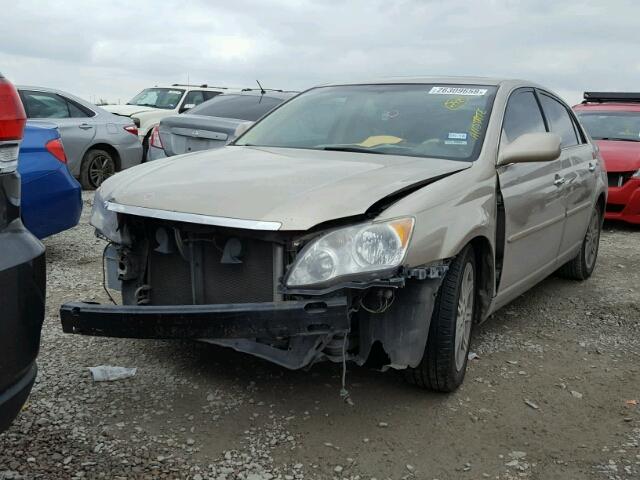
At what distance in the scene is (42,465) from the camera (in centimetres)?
268

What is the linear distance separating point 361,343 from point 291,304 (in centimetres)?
46

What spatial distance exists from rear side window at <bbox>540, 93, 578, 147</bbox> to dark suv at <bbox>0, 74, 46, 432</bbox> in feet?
12.0

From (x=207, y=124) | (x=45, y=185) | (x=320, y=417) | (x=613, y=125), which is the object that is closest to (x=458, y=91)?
(x=320, y=417)

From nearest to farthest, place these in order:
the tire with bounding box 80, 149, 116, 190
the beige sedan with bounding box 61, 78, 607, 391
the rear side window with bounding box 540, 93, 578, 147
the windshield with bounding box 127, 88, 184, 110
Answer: the beige sedan with bounding box 61, 78, 607, 391 < the rear side window with bounding box 540, 93, 578, 147 < the tire with bounding box 80, 149, 116, 190 < the windshield with bounding box 127, 88, 184, 110

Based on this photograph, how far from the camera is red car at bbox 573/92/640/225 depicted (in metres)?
8.53

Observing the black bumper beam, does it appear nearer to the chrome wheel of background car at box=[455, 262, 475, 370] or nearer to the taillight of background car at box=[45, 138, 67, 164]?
the chrome wheel of background car at box=[455, 262, 475, 370]

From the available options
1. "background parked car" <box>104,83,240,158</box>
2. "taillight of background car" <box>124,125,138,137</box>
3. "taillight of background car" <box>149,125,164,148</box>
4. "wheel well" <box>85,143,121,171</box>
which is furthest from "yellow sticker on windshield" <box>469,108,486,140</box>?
"background parked car" <box>104,83,240,158</box>

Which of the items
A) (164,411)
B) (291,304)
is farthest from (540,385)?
(164,411)

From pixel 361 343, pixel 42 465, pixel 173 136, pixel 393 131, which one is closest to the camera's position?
pixel 42 465

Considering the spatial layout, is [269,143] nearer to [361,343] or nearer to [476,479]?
[361,343]

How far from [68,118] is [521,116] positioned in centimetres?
709

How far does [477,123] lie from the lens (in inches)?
153

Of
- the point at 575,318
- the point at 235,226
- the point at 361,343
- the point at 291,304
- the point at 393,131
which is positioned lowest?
the point at 575,318

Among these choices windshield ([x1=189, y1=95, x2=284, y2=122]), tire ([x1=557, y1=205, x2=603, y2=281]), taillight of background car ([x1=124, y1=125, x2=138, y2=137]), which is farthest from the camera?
taillight of background car ([x1=124, y1=125, x2=138, y2=137])
